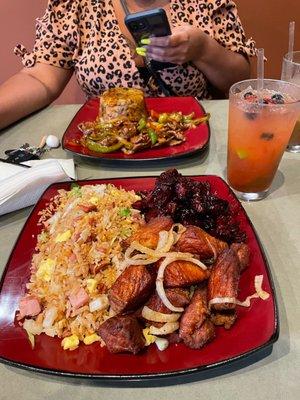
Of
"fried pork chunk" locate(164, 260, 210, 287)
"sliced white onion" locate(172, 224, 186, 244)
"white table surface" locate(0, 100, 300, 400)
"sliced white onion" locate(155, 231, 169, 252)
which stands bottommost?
"white table surface" locate(0, 100, 300, 400)

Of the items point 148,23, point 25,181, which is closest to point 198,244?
point 25,181

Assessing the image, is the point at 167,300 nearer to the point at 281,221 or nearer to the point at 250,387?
the point at 250,387

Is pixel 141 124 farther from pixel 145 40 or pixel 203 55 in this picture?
pixel 203 55

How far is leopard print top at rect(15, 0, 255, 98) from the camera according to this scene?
1967 millimetres

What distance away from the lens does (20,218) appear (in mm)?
1311

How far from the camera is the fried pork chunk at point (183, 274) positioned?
91 centimetres

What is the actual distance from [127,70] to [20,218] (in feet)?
3.18

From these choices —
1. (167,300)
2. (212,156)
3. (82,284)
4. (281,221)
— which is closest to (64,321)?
(82,284)

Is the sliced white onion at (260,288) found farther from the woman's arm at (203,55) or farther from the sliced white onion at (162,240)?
the woman's arm at (203,55)

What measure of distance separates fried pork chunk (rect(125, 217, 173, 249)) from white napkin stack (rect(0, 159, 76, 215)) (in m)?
0.42

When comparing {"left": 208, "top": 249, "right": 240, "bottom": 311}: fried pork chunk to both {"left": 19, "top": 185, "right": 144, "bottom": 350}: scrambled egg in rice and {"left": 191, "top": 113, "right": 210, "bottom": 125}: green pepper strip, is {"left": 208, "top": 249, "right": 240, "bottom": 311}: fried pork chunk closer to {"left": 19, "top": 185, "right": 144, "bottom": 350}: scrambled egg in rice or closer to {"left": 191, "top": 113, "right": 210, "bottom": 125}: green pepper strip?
{"left": 19, "top": 185, "right": 144, "bottom": 350}: scrambled egg in rice

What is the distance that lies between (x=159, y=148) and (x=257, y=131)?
17.4 inches

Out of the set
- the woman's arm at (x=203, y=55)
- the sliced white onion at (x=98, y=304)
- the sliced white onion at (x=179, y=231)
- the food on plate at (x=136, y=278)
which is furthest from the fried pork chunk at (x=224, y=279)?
the woman's arm at (x=203, y=55)

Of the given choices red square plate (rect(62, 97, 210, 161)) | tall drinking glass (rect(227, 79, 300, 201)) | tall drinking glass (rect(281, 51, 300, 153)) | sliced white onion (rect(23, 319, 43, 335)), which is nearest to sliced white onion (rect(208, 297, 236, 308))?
sliced white onion (rect(23, 319, 43, 335))
